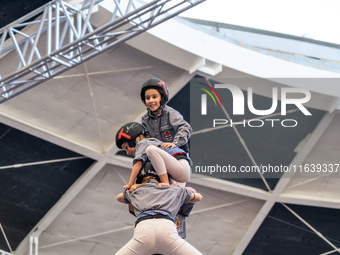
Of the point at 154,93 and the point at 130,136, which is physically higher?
the point at 154,93

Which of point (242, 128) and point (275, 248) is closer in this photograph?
point (242, 128)

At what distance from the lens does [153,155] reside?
612 cm

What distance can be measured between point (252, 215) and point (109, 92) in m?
10.2

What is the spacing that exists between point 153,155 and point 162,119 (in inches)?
55.4

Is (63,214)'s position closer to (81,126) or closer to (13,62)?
(81,126)

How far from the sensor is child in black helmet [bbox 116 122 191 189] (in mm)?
6191

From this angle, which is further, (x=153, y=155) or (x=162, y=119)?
(x=162, y=119)

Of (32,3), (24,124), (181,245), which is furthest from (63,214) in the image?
(181,245)

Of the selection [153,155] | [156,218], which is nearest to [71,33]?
[153,155]

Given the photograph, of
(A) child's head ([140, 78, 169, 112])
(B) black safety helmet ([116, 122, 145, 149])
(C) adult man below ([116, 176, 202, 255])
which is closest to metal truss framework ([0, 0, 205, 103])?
(A) child's head ([140, 78, 169, 112])

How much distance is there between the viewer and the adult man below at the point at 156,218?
5.72m

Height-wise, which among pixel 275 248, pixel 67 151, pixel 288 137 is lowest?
pixel 67 151

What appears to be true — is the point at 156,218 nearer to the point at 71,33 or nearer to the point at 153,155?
the point at 153,155

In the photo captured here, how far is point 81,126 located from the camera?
19.0m
